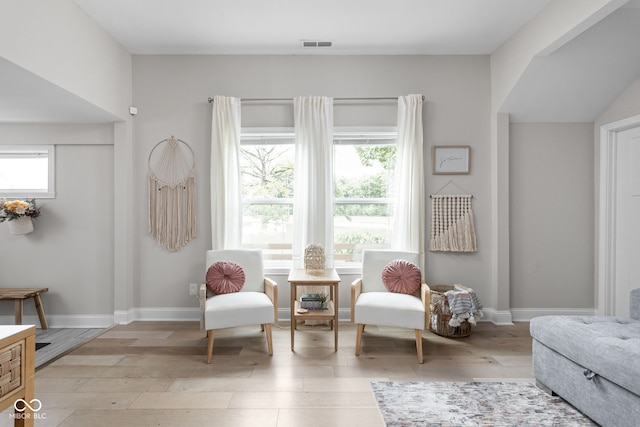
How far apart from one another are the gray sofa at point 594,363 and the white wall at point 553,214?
1.37 metres

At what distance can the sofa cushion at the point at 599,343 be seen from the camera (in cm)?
185

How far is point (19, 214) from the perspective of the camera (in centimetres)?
359

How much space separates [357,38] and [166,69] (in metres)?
1.95

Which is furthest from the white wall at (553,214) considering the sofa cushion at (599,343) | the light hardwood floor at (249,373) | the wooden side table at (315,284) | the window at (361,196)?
the wooden side table at (315,284)

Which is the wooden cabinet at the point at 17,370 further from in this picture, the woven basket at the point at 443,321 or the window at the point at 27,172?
the woven basket at the point at 443,321

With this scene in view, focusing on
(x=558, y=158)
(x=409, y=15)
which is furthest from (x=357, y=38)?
(x=558, y=158)

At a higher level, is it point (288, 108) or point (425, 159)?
point (288, 108)

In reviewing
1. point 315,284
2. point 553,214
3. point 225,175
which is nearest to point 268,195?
point 225,175

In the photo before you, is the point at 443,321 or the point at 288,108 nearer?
the point at 443,321

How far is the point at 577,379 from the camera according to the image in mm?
2176

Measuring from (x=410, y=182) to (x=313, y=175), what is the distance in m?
0.97

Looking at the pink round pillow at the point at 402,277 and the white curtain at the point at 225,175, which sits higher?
the white curtain at the point at 225,175

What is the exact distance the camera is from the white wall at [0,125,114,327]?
385 centimetres

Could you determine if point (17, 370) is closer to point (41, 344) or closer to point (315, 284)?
point (315, 284)
